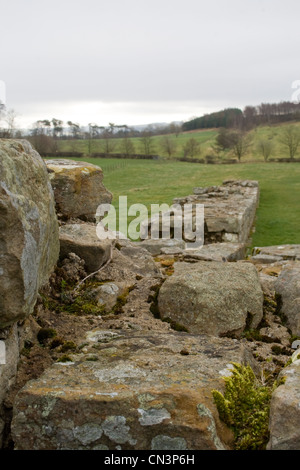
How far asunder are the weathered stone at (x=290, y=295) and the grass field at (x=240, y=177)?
11533 mm

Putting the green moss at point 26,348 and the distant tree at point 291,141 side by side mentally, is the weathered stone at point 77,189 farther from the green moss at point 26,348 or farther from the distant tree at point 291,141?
the distant tree at point 291,141

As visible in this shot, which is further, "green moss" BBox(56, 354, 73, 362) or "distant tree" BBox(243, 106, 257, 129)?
"distant tree" BBox(243, 106, 257, 129)

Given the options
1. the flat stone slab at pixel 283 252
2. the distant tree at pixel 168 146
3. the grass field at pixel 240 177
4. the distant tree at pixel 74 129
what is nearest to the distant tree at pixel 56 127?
the distant tree at pixel 74 129

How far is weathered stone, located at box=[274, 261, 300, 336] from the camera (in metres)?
4.47

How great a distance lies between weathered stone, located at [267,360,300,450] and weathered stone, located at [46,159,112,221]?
3.84 metres

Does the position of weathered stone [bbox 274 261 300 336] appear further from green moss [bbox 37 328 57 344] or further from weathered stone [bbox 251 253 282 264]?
weathered stone [bbox 251 253 282 264]

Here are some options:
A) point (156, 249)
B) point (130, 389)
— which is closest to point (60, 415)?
point (130, 389)

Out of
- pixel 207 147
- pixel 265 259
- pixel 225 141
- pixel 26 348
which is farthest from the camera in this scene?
pixel 207 147

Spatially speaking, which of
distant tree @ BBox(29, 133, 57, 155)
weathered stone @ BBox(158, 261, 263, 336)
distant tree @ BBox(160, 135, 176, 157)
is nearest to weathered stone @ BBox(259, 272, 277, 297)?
weathered stone @ BBox(158, 261, 263, 336)

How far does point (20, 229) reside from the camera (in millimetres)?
2707

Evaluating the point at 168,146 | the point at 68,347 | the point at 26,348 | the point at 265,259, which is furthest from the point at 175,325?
the point at 168,146

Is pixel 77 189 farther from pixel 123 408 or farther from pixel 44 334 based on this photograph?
pixel 123 408

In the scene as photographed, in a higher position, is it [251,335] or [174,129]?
[174,129]

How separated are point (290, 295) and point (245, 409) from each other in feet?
8.40
